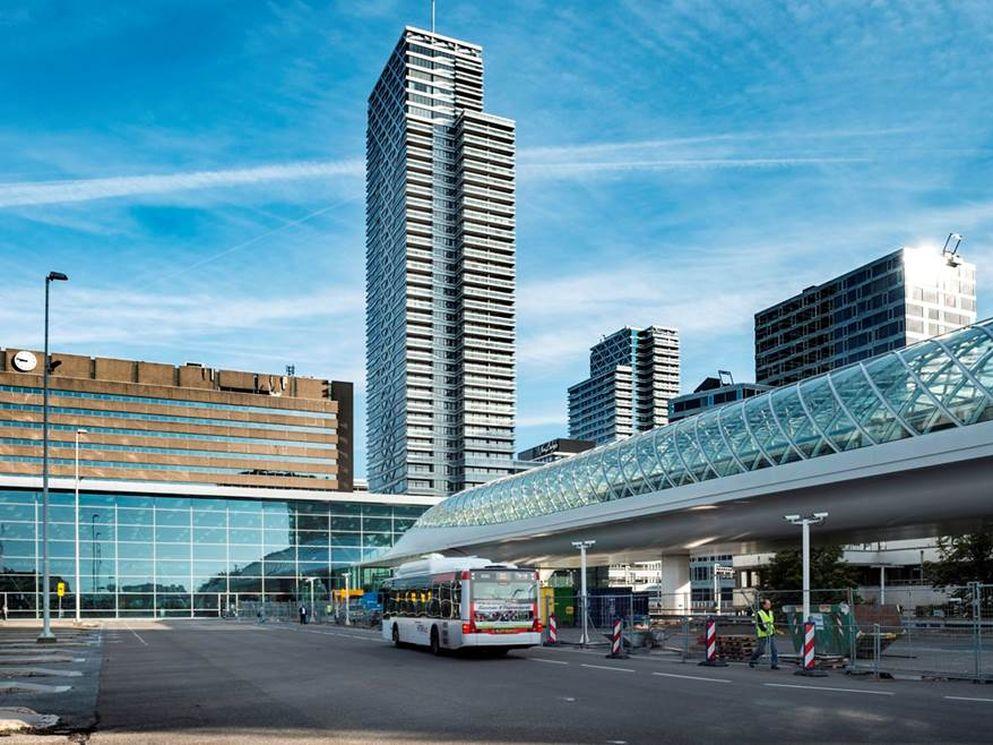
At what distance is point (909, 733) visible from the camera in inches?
500

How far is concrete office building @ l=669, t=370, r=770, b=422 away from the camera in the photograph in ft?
558

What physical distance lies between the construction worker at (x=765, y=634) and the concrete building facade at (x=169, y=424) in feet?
490

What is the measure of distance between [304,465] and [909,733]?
572 ft

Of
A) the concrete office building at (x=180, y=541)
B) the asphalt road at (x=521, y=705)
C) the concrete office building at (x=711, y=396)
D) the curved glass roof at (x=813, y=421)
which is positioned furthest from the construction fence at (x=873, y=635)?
the concrete office building at (x=711, y=396)

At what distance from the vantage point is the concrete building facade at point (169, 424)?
163 metres

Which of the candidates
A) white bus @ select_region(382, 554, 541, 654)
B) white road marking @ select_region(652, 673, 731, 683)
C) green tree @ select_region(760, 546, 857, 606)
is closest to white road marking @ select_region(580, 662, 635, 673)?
white road marking @ select_region(652, 673, 731, 683)

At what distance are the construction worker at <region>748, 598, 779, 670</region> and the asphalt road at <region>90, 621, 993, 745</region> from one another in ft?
2.82

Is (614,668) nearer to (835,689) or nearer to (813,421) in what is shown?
(835,689)

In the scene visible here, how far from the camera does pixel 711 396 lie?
17588 centimetres

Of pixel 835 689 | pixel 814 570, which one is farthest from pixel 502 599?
pixel 814 570

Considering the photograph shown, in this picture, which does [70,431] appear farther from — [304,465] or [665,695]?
[665,695]

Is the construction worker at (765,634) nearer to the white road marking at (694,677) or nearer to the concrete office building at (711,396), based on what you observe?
the white road marking at (694,677)

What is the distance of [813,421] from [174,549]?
59.6 metres

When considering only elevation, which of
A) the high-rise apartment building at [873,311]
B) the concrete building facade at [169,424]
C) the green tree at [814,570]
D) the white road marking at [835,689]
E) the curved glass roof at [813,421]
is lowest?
the green tree at [814,570]
